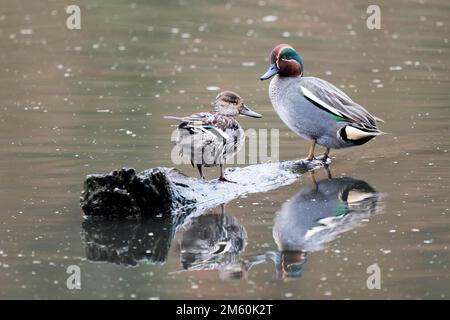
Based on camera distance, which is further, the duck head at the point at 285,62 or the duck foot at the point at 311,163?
the duck head at the point at 285,62

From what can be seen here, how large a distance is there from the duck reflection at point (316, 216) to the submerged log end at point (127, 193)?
3.23ft

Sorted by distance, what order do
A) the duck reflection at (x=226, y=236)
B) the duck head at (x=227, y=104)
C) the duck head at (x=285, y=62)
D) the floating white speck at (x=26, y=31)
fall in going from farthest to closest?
the floating white speck at (x=26, y=31)
the duck head at (x=285, y=62)
the duck head at (x=227, y=104)
the duck reflection at (x=226, y=236)

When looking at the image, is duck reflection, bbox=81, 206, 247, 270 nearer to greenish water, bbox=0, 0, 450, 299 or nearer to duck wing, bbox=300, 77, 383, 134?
greenish water, bbox=0, 0, 450, 299

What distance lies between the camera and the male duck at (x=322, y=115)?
10227 mm

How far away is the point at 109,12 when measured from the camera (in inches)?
796

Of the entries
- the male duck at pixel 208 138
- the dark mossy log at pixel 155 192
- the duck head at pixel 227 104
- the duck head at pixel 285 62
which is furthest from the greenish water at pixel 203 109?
the duck head at pixel 285 62

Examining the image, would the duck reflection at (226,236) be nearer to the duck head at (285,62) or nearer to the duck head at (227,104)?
the duck head at (227,104)

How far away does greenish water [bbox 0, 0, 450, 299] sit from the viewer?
7.06m

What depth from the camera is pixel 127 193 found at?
8.20 metres

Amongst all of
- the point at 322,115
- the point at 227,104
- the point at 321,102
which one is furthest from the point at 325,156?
the point at 227,104

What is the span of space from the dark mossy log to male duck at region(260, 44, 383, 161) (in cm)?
108
